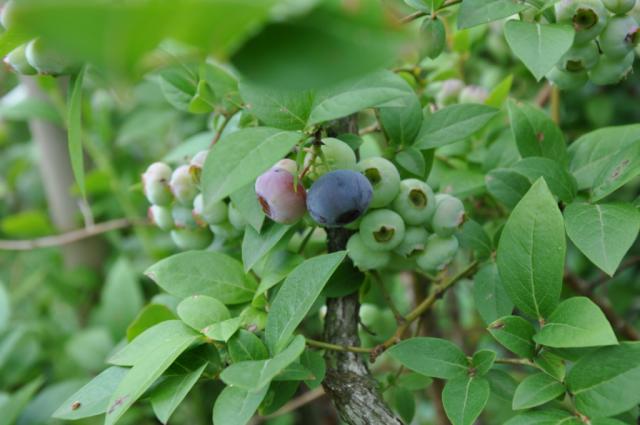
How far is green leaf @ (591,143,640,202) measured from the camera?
2.35 ft

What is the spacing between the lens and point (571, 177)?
773 mm

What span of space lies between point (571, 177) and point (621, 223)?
0.34ft

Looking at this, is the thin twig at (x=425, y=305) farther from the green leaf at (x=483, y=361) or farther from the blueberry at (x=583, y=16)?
the blueberry at (x=583, y=16)

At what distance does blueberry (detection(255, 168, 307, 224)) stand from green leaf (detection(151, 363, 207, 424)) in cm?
17

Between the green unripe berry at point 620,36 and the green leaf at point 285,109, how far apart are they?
1.28 ft

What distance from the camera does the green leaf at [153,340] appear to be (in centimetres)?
67

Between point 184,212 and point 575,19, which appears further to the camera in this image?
point 184,212

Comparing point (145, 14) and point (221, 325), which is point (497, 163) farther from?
point (145, 14)

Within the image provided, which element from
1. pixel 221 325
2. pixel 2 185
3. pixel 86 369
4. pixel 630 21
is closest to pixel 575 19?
pixel 630 21

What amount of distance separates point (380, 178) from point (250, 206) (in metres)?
0.14

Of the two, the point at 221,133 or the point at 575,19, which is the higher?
the point at 575,19

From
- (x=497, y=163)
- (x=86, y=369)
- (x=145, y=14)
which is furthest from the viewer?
(x=86, y=369)

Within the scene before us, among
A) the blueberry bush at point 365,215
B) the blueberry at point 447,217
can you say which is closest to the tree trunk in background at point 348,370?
the blueberry bush at point 365,215

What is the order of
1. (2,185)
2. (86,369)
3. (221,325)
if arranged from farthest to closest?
(2,185) → (86,369) → (221,325)
